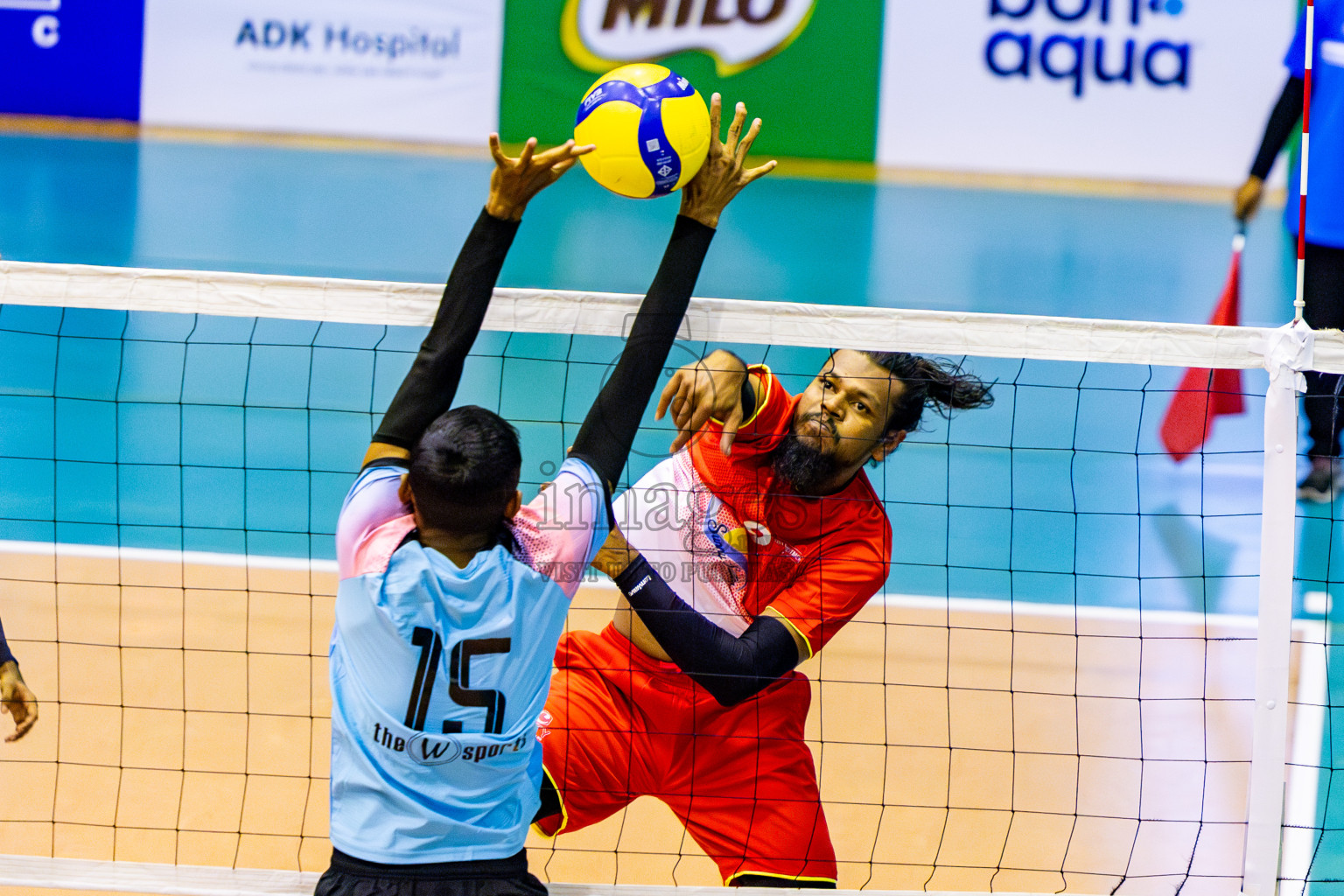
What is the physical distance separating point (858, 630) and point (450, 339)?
3156 millimetres

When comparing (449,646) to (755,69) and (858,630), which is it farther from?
(755,69)

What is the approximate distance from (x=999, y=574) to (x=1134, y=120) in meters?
9.67

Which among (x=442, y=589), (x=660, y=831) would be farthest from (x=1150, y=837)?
(x=442, y=589)

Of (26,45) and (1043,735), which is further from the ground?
(26,45)

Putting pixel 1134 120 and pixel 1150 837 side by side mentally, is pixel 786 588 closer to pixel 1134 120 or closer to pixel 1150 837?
pixel 1150 837

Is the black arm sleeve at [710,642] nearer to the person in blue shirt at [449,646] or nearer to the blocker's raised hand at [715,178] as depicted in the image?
the person in blue shirt at [449,646]

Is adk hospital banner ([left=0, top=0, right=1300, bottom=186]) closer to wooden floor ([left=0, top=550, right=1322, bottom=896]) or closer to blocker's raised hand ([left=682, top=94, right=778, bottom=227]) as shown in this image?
wooden floor ([left=0, top=550, right=1322, bottom=896])

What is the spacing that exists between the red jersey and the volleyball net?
59 centimetres

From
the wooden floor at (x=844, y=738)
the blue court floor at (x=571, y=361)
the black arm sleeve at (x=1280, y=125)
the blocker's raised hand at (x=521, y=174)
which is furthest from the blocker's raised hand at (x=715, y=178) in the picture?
the black arm sleeve at (x=1280, y=125)

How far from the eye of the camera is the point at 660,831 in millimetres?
4230

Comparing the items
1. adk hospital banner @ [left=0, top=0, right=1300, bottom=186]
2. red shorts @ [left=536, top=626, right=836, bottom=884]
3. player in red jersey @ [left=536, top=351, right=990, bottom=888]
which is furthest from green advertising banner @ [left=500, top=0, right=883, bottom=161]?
red shorts @ [left=536, top=626, right=836, bottom=884]

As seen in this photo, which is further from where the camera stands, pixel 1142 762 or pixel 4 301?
pixel 1142 762

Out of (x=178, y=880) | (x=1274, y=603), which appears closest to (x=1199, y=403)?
(x=1274, y=603)

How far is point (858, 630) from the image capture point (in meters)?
A: 5.46
